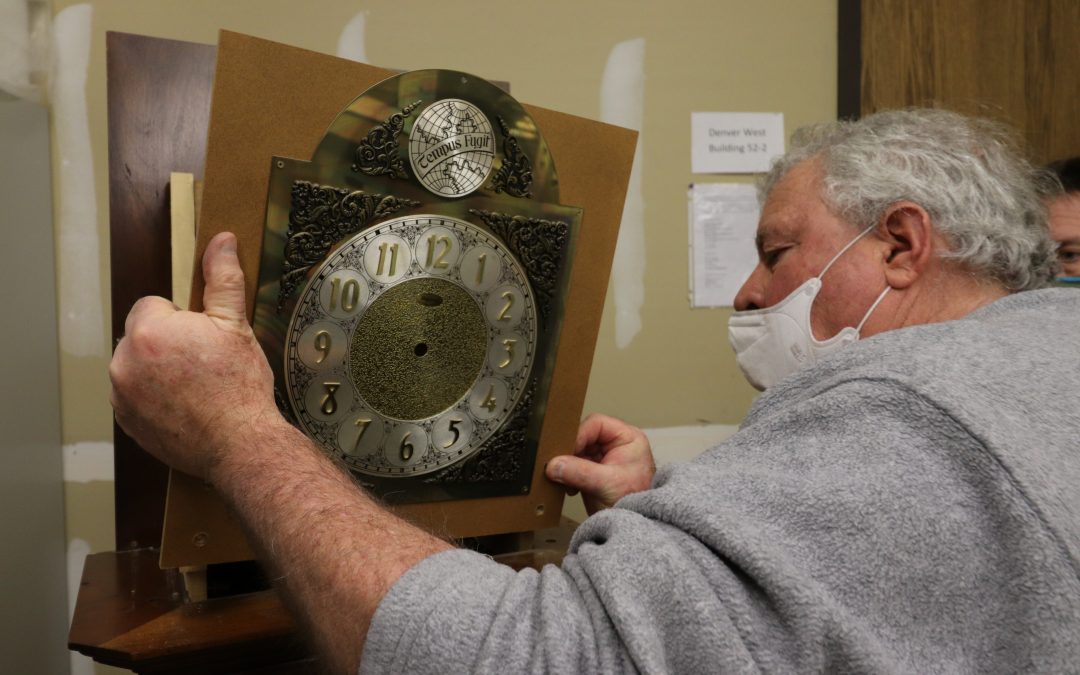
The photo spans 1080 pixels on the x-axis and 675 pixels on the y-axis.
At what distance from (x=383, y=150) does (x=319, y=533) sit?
394 mm

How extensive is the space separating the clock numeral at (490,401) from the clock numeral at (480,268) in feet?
0.43

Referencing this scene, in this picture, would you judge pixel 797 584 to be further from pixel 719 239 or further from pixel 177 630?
pixel 719 239

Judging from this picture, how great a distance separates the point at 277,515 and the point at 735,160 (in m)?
1.23

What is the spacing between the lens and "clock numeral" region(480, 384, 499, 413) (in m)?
0.97

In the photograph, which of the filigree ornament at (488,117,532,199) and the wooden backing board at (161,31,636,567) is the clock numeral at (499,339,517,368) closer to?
the wooden backing board at (161,31,636,567)

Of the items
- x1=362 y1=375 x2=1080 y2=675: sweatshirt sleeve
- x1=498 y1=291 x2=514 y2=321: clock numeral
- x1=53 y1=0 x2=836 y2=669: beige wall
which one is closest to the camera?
x1=362 y1=375 x2=1080 y2=675: sweatshirt sleeve

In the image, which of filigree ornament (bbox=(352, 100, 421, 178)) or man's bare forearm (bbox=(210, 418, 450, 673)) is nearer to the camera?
man's bare forearm (bbox=(210, 418, 450, 673))

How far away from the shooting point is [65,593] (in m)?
1.28

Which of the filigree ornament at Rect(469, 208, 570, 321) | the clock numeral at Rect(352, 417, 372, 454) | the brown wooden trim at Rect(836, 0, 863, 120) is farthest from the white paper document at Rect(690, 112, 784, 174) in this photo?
the clock numeral at Rect(352, 417, 372, 454)

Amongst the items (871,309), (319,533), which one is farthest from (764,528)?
(871,309)

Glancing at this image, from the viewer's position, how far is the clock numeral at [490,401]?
3.17 ft

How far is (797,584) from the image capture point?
505 millimetres

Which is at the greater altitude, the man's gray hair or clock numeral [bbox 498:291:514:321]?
the man's gray hair

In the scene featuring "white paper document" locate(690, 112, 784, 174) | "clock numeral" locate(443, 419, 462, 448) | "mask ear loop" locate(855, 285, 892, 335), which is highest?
"white paper document" locate(690, 112, 784, 174)
